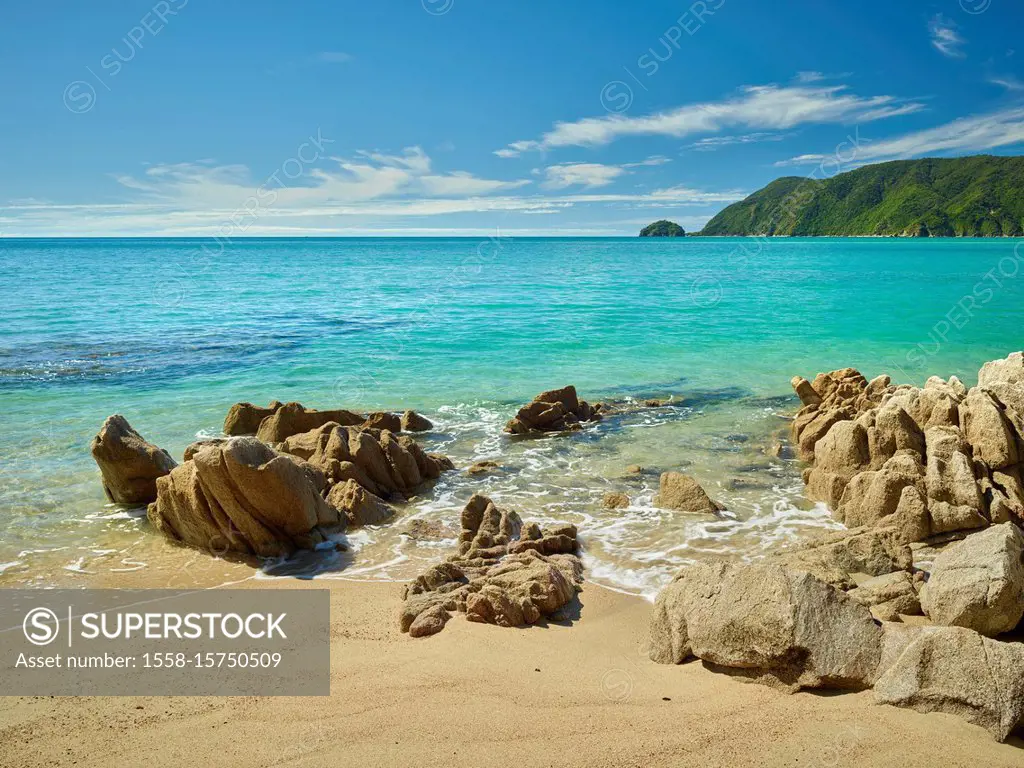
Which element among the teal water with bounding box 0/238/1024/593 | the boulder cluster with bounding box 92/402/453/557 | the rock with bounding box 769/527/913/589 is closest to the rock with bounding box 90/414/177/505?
the boulder cluster with bounding box 92/402/453/557

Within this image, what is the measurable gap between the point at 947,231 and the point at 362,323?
184040 millimetres

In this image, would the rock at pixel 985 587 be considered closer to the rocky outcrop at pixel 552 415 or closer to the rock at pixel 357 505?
the rock at pixel 357 505

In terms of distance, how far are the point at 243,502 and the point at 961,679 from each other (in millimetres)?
7308

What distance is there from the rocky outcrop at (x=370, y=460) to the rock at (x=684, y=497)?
3730 mm

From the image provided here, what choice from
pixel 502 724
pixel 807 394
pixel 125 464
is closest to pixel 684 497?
pixel 502 724

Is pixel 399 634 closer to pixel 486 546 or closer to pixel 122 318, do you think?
pixel 486 546

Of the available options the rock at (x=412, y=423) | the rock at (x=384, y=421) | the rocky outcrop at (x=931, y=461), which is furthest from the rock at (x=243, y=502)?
the rocky outcrop at (x=931, y=461)

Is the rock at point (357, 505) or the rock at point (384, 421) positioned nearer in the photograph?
the rock at point (357, 505)

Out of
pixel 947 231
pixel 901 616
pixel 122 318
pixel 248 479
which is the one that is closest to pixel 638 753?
pixel 901 616

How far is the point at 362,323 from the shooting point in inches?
1198

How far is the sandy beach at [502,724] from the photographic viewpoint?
4.12m

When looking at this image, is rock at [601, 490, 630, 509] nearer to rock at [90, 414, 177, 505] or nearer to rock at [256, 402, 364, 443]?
rock at [256, 402, 364, 443]

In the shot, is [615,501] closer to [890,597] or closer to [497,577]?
[497,577]

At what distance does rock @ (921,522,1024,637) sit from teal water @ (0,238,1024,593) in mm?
2772
